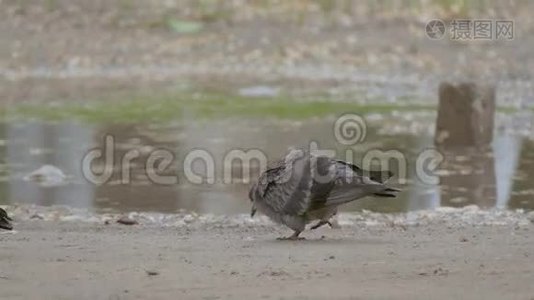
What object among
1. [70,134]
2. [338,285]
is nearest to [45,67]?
[70,134]

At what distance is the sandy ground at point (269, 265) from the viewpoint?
6551 millimetres

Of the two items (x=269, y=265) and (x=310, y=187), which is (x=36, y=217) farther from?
(x=269, y=265)

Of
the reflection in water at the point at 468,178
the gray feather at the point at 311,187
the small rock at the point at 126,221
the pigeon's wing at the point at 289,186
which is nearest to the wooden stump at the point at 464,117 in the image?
the reflection in water at the point at 468,178

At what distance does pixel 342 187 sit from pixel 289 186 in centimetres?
37

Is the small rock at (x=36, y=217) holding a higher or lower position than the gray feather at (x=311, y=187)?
lower

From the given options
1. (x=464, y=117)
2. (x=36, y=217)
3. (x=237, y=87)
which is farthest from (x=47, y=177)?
(x=237, y=87)

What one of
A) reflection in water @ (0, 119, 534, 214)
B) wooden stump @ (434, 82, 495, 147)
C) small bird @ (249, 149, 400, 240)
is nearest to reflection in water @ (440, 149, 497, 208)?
reflection in water @ (0, 119, 534, 214)

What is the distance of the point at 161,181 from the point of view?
44.4ft

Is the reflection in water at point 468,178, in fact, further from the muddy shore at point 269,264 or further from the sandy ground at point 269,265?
the sandy ground at point 269,265

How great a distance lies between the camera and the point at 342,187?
839cm

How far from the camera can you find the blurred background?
1334 cm

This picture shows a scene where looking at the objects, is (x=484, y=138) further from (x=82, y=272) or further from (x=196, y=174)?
(x=82, y=272)

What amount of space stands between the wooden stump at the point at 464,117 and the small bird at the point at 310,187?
21.5 ft

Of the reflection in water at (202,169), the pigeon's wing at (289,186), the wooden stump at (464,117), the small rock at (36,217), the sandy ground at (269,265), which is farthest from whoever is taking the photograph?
the wooden stump at (464,117)
